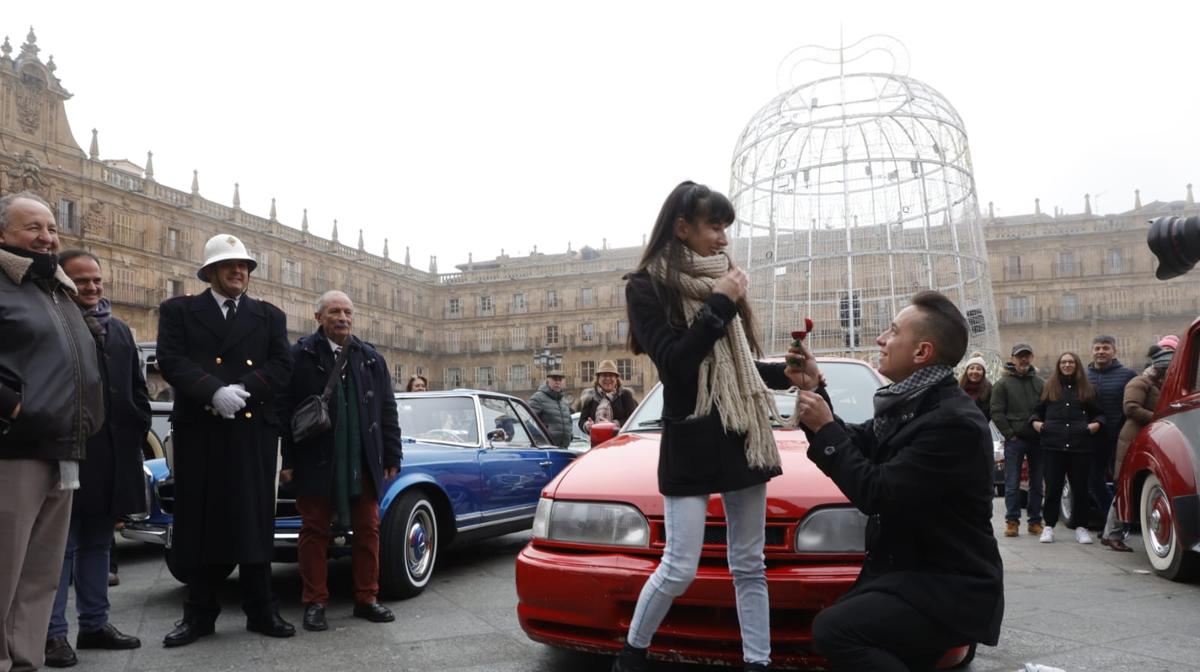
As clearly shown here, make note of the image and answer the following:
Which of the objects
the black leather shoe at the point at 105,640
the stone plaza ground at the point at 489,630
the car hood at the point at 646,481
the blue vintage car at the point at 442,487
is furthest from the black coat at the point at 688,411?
the black leather shoe at the point at 105,640

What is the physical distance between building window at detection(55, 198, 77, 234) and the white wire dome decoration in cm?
3764

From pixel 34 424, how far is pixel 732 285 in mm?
2368

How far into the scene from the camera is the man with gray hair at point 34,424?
282 centimetres

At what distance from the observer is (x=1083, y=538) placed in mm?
7250

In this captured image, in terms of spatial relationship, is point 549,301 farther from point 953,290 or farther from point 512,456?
point 512,456

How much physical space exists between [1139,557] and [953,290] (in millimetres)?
7567

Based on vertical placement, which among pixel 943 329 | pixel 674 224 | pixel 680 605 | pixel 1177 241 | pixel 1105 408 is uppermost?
pixel 1177 241

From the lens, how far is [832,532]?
3.05m

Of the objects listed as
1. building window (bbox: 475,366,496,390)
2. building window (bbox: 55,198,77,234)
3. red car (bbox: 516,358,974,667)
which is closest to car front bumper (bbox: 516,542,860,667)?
red car (bbox: 516,358,974,667)

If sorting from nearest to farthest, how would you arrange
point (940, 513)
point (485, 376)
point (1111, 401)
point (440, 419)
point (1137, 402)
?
point (940, 513) → point (440, 419) → point (1137, 402) → point (1111, 401) → point (485, 376)

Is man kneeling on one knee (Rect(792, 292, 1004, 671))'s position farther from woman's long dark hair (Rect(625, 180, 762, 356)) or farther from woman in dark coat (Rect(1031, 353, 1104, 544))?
woman in dark coat (Rect(1031, 353, 1104, 544))

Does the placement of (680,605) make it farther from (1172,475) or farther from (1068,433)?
(1068,433)

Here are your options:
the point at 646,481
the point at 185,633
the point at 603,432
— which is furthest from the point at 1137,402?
the point at 185,633

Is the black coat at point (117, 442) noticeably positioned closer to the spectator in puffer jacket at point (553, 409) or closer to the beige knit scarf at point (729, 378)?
the beige knit scarf at point (729, 378)
